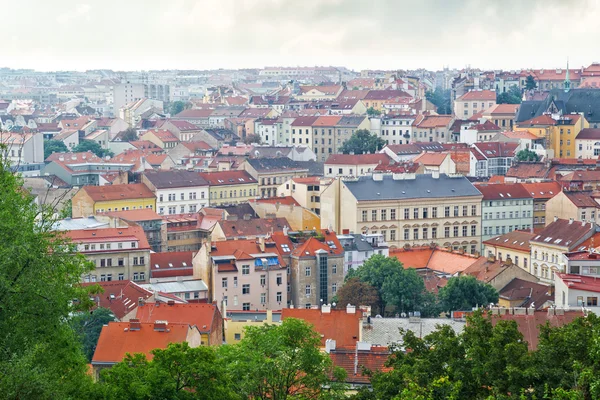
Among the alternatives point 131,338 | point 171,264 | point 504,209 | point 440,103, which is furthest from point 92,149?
point 131,338

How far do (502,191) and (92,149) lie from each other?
2349 inches

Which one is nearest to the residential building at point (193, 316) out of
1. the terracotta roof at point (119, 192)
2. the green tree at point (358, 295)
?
the green tree at point (358, 295)

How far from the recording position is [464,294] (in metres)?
53.6

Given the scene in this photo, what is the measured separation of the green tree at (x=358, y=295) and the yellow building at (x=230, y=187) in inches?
1443

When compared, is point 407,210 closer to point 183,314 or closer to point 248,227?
point 248,227

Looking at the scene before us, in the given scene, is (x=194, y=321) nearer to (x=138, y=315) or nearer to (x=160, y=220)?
(x=138, y=315)

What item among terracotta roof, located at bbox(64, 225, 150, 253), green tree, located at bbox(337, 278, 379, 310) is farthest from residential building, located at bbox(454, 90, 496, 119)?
green tree, located at bbox(337, 278, 379, 310)

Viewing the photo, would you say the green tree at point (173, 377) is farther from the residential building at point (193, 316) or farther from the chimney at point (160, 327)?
the residential building at point (193, 316)

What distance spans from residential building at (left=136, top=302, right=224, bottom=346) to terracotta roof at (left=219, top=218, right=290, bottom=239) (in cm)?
1927

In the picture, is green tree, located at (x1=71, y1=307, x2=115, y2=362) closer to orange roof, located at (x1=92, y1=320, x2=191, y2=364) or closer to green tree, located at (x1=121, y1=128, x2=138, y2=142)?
orange roof, located at (x1=92, y1=320, x2=191, y2=364)

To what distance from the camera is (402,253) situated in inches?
2608

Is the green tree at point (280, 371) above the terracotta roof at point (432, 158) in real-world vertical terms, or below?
below

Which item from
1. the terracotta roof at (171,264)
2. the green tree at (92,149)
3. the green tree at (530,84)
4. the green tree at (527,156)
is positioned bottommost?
the terracotta roof at (171,264)

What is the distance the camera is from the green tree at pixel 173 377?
90.3 ft
